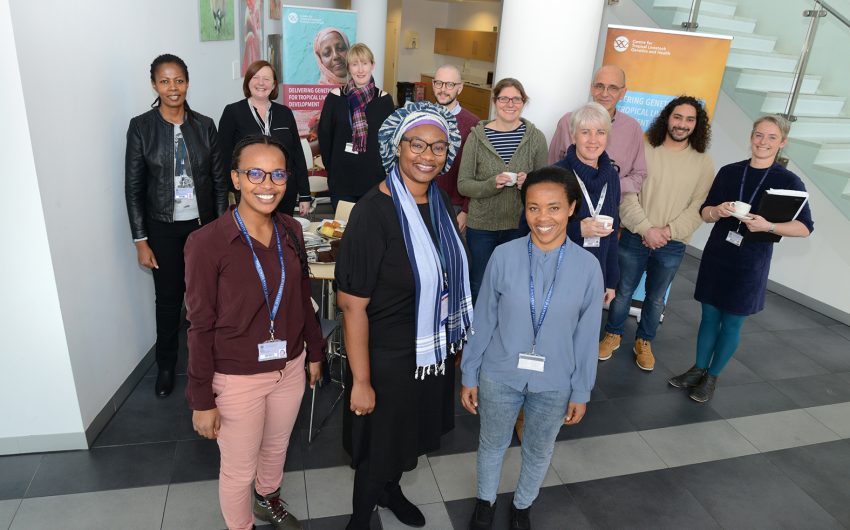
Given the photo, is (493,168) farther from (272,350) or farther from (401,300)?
(272,350)

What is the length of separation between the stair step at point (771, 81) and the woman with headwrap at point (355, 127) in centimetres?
342

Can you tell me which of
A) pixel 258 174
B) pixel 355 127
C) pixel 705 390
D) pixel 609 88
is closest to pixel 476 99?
pixel 355 127

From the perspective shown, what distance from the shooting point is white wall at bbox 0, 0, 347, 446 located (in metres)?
2.46

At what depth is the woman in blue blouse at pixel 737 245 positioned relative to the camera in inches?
127

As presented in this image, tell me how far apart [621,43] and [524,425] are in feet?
11.7

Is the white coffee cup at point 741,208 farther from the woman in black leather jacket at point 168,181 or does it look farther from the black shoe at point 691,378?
the woman in black leather jacket at point 168,181

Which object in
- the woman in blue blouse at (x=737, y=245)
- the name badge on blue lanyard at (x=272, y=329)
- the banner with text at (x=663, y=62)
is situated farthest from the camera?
the banner with text at (x=663, y=62)

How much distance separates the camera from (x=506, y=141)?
343 centimetres

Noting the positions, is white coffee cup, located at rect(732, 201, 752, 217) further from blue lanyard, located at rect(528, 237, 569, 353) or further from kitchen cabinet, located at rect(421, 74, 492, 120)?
kitchen cabinet, located at rect(421, 74, 492, 120)

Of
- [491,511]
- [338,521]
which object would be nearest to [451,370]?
[491,511]

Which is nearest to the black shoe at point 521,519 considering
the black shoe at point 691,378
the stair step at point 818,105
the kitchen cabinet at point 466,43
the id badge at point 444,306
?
the id badge at point 444,306

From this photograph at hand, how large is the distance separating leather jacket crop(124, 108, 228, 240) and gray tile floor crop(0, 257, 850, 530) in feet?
3.67

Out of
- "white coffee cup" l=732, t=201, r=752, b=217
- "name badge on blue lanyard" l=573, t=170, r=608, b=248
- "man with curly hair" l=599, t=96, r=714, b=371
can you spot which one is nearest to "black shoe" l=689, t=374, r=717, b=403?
"man with curly hair" l=599, t=96, r=714, b=371

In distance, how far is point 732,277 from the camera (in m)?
3.43
